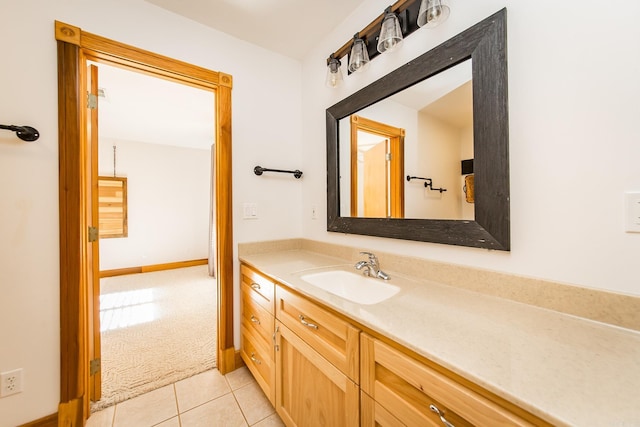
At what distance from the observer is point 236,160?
72.1 inches

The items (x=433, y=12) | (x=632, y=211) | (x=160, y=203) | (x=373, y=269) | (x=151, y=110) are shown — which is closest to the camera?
(x=632, y=211)

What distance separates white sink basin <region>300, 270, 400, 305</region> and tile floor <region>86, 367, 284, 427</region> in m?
0.80

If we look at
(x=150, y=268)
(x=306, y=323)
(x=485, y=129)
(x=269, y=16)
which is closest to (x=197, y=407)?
(x=306, y=323)

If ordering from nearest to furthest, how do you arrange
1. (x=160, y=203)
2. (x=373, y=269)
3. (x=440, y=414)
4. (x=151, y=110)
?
1. (x=440, y=414)
2. (x=373, y=269)
3. (x=151, y=110)
4. (x=160, y=203)

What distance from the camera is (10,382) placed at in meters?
1.21

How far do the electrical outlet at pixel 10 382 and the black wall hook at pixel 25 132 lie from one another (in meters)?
1.15

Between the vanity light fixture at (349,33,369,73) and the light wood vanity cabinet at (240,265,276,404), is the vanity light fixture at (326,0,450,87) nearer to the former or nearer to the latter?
the vanity light fixture at (349,33,369,73)

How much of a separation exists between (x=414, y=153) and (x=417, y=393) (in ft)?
3.48

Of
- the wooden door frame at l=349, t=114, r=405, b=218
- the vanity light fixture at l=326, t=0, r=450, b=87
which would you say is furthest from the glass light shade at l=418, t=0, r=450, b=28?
the wooden door frame at l=349, t=114, r=405, b=218

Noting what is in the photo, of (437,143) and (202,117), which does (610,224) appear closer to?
(437,143)

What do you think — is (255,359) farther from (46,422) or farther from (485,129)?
(485,129)

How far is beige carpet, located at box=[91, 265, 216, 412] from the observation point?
170cm

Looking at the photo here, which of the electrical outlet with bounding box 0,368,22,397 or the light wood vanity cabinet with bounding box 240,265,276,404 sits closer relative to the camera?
the electrical outlet with bounding box 0,368,22,397

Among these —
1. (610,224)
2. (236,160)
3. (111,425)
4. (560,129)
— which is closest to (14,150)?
(236,160)
